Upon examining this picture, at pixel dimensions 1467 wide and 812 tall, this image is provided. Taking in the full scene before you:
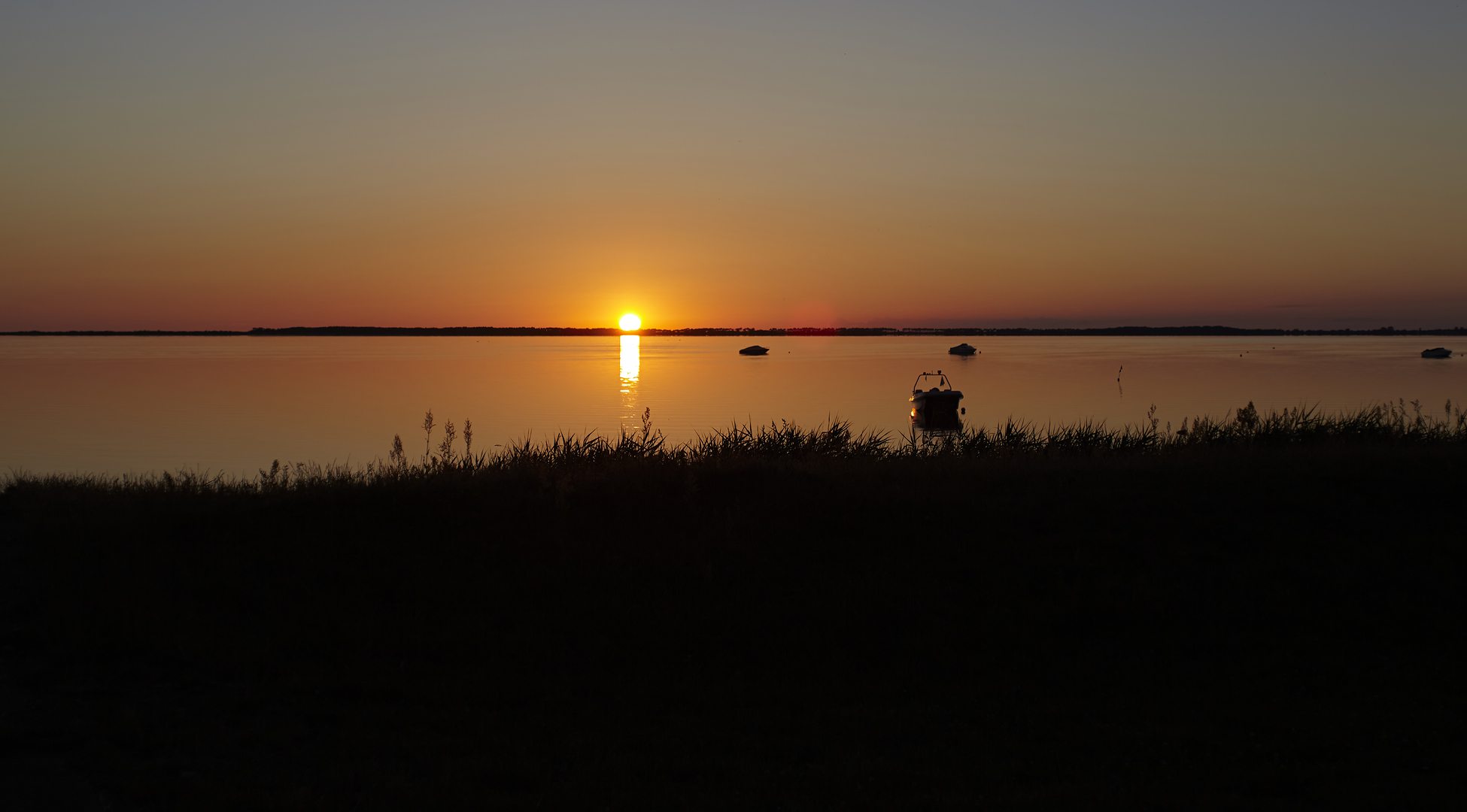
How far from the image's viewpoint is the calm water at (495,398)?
105 feet

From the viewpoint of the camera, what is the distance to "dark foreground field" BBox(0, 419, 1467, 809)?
629cm

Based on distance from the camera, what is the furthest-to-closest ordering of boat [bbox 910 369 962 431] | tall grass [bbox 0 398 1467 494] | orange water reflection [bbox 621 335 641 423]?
orange water reflection [bbox 621 335 641 423]
boat [bbox 910 369 962 431]
tall grass [bbox 0 398 1467 494]

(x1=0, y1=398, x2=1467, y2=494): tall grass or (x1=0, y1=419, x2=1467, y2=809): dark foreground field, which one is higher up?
(x1=0, y1=398, x2=1467, y2=494): tall grass

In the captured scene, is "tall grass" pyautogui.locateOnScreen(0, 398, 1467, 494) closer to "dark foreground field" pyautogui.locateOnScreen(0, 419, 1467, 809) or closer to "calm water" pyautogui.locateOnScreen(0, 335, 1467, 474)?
"dark foreground field" pyautogui.locateOnScreen(0, 419, 1467, 809)

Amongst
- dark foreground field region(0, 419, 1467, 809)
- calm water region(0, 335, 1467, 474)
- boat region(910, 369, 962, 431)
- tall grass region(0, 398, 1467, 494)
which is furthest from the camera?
boat region(910, 369, 962, 431)

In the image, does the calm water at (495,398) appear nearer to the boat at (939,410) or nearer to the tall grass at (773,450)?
the boat at (939,410)

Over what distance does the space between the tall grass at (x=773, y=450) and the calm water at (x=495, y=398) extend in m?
8.55

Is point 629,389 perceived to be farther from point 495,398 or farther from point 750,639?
point 750,639

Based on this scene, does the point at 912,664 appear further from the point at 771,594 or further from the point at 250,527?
the point at 250,527

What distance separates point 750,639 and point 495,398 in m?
45.6

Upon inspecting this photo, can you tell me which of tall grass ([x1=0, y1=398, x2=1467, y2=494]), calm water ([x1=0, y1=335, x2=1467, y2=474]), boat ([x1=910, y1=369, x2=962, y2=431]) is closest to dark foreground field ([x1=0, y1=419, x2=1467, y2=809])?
tall grass ([x1=0, y1=398, x2=1467, y2=494])

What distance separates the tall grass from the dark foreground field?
0.90 m

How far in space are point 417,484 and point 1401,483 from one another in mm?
12846

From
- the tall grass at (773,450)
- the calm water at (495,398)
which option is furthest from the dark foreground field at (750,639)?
the calm water at (495,398)
